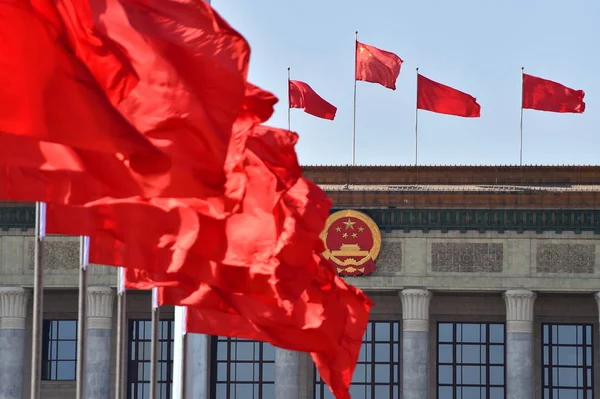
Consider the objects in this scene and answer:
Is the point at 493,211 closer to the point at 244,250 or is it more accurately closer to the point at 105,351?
the point at 105,351

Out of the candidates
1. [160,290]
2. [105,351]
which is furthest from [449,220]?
[160,290]

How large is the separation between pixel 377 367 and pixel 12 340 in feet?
46.3

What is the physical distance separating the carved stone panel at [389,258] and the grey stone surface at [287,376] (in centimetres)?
470

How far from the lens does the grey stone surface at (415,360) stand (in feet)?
196

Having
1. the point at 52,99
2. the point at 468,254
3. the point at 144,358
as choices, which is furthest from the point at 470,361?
the point at 52,99

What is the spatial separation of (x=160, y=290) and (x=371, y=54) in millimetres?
34128

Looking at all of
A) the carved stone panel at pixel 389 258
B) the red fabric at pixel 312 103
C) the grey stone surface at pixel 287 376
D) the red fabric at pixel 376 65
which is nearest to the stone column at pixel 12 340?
the grey stone surface at pixel 287 376

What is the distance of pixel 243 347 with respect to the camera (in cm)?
6406

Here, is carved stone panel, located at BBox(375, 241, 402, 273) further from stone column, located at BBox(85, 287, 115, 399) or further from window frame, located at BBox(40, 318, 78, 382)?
window frame, located at BBox(40, 318, 78, 382)

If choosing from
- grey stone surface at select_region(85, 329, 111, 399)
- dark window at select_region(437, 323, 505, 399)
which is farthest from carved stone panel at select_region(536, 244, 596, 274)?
grey stone surface at select_region(85, 329, 111, 399)

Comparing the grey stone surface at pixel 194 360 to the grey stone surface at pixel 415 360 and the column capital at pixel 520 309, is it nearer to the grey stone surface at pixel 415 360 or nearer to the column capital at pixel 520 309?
the grey stone surface at pixel 415 360

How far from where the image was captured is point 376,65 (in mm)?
61094

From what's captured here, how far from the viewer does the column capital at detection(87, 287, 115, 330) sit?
60.8 metres

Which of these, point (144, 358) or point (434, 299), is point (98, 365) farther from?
point (434, 299)
